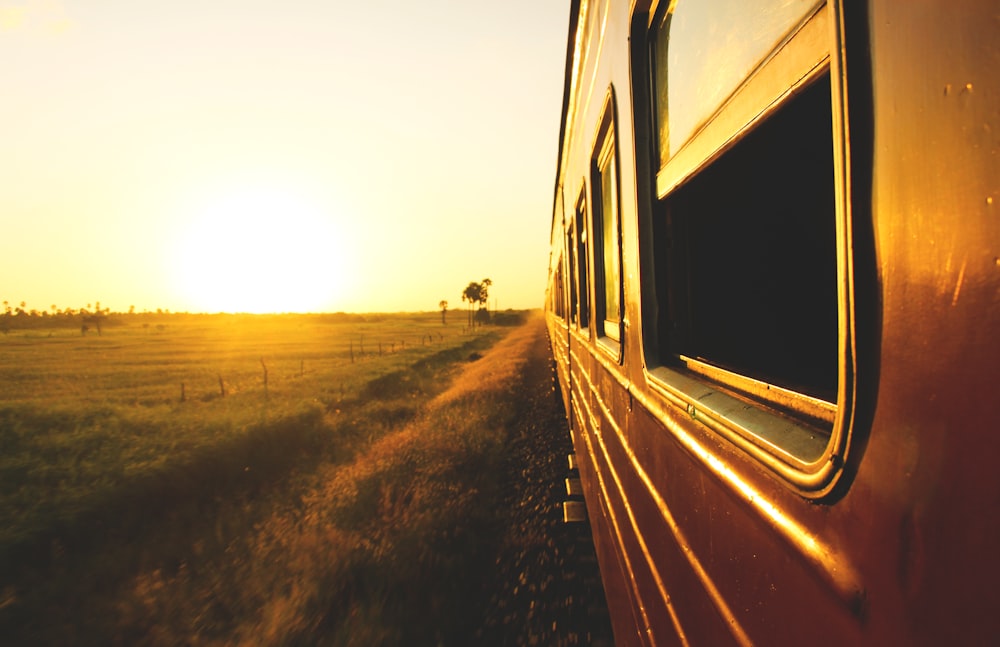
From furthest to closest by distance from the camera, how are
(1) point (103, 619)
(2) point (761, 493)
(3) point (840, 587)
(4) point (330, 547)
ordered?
1. (4) point (330, 547)
2. (1) point (103, 619)
3. (2) point (761, 493)
4. (3) point (840, 587)

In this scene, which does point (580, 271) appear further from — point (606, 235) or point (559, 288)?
point (559, 288)

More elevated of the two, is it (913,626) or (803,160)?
(803,160)

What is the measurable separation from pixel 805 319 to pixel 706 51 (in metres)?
1.23

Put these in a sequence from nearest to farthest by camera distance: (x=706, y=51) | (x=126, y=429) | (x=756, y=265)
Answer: (x=706, y=51) < (x=756, y=265) < (x=126, y=429)

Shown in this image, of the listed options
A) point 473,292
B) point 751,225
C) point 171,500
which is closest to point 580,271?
A: point 751,225

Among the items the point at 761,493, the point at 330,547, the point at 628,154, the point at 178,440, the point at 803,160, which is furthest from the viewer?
the point at 178,440

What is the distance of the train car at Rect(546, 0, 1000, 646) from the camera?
0.47 m

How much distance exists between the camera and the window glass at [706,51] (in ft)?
2.93

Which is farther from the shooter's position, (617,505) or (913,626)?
(617,505)

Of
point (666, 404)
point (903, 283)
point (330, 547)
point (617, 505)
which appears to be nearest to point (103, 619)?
point (330, 547)

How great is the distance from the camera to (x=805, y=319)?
1921 millimetres

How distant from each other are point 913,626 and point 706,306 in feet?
4.08

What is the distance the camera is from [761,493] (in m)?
Answer: 0.92

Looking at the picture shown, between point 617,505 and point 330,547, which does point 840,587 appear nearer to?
point 617,505
